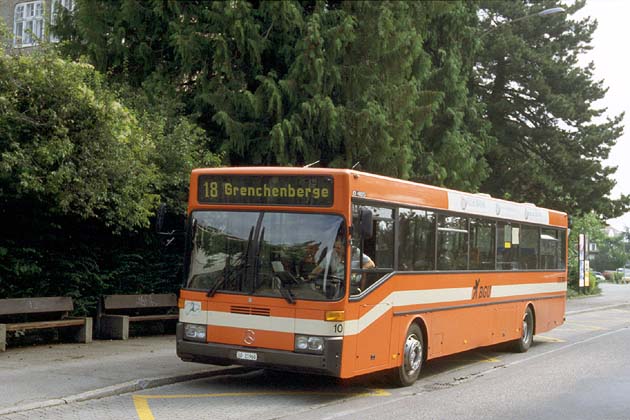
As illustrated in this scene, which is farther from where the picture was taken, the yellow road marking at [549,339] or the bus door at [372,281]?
the yellow road marking at [549,339]

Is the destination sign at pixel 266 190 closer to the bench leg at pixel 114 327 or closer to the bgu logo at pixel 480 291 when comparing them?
the bgu logo at pixel 480 291

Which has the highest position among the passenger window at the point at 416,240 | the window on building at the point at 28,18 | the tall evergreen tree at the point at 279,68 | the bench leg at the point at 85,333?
the window on building at the point at 28,18

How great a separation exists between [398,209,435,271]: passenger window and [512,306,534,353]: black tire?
4.97 m

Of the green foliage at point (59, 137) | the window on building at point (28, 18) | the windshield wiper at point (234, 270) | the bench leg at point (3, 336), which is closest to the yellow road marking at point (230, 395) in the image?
the windshield wiper at point (234, 270)

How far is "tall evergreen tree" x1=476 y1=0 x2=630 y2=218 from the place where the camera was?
114 ft

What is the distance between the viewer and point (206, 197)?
1080cm

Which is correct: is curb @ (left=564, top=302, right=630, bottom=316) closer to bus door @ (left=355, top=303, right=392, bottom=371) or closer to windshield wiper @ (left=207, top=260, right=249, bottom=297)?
bus door @ (left=355, top=303, right=392, bottom=371)

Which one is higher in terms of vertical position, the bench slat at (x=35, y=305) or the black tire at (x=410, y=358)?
the bench slat at (x=35, y=305)

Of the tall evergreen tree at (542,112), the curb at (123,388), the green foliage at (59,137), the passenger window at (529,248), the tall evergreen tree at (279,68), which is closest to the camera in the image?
the curb at (123,388)

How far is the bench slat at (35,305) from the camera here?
43.5 ft

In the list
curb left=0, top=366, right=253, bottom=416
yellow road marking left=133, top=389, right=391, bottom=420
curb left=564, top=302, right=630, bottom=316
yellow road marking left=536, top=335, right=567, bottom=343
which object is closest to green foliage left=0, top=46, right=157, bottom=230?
curb left=0, top=366, right=253, bottom=416

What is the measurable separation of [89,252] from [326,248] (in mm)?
6937

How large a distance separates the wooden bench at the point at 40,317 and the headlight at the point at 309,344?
5.43 metres

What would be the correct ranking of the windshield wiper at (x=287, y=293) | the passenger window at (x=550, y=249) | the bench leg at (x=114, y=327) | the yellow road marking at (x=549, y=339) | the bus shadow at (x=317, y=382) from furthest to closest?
the yellow road marking at (x=549, y=339) → the passenger window at (x=550, y=249) → the bench leg at (x=114, y=327) → the bus shadow at (x=317, y=382) → the windshield wiper at (x=287, y=293)
